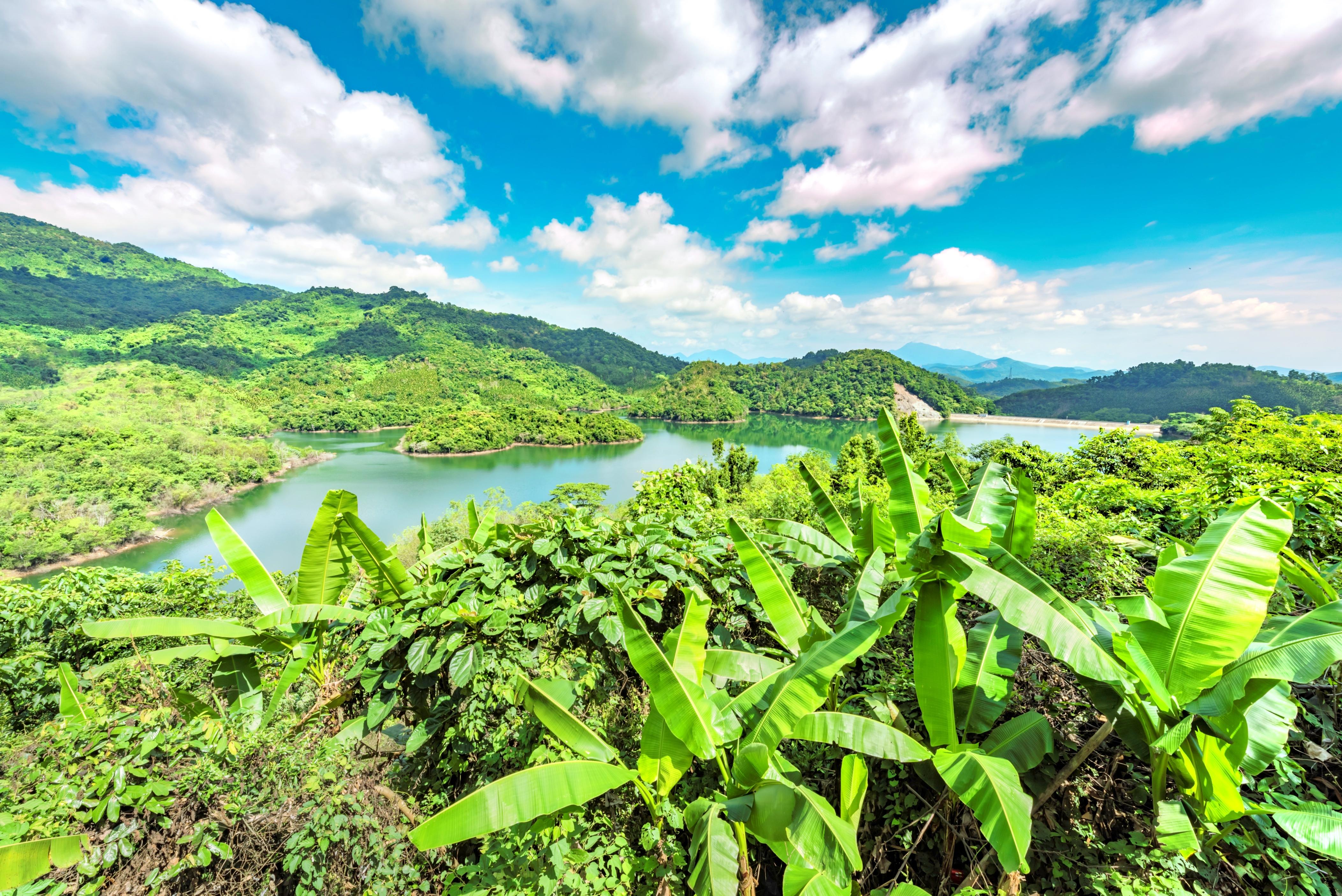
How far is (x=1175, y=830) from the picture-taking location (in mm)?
1391

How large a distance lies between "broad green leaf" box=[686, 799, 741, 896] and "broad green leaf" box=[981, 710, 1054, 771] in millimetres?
994

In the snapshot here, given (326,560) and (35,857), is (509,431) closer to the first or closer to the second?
(326,560)

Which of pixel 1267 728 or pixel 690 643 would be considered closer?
pixel 1267 728

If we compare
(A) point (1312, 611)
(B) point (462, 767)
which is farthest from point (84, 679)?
(A) point (1312, 611)

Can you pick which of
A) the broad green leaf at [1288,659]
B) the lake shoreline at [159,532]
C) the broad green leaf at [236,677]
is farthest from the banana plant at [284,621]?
the lake shoreline at [159,532]

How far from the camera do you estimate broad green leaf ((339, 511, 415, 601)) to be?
2469 mm

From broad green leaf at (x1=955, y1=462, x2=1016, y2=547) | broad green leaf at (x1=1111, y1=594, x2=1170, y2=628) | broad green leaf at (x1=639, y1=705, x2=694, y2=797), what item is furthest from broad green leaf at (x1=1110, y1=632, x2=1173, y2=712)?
broad green leaf at (x1=639, y1=705, x2=694, y2=797)

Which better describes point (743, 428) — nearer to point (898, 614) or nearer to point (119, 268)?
point (898, 614)

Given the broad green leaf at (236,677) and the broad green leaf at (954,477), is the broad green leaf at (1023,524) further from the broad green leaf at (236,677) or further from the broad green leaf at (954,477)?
the broad green leaf at (236,677)

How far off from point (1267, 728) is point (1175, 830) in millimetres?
465

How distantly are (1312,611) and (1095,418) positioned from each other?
92.7 m

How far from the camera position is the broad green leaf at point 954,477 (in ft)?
8.27

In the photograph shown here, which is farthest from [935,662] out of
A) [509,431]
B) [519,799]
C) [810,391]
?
[810,391]

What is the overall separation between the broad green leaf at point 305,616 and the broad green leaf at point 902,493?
259 cm
